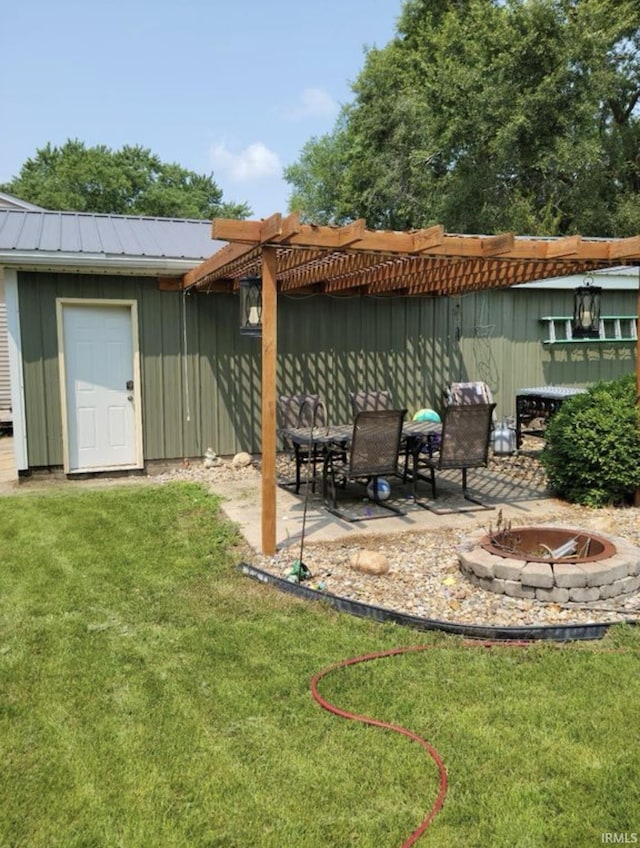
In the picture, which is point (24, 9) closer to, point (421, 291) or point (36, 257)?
point (36, 257)

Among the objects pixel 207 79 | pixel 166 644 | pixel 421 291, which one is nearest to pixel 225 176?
pixel 207 79

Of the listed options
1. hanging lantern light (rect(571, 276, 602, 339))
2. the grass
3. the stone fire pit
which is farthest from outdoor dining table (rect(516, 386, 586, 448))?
the grass

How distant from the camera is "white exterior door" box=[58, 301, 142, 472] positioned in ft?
21.5

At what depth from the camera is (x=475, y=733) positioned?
225cm

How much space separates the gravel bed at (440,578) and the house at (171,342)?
2607 mm

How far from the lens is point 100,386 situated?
674cm

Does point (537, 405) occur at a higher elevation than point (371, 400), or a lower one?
lower

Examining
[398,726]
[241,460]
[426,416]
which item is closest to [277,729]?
[398,726]

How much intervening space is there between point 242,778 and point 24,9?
10.5 meters

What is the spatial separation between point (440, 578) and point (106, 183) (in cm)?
3026

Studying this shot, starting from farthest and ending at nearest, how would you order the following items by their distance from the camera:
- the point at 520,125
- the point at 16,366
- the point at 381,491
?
the point at 520,125
the point at 16,366
the point at 381,491

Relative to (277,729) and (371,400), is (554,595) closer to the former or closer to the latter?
(277,729)

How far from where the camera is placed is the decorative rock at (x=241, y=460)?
23.6 ft

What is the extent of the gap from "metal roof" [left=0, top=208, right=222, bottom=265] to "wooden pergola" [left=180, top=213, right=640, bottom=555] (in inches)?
22.3
